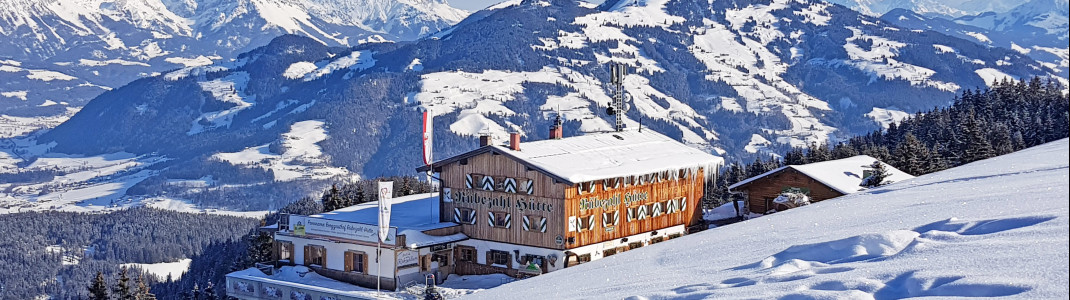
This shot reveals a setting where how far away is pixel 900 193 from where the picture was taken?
35.2 m

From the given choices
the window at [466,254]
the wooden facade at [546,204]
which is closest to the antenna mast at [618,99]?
the wooden facade at [546,204]

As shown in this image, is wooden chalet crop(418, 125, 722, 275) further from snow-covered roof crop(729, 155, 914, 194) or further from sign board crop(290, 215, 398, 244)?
snow-covered roof crop(729, 155, 914, 194)

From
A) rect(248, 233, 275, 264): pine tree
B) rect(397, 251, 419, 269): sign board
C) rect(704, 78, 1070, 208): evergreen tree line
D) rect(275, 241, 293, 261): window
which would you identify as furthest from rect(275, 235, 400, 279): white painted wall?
rect(704, 78, 1070, 208): evergreen tree line

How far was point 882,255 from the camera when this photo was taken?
2092 centimetres

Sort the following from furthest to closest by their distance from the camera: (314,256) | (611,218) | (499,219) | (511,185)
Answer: (314,256), (611,218), (499,219), (511,185)

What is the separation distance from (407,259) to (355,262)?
9.80ft

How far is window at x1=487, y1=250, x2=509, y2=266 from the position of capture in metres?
56.1

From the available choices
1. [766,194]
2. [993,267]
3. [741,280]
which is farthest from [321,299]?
[993,267]

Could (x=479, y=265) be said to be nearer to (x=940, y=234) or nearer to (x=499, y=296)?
(x=499, y=296)

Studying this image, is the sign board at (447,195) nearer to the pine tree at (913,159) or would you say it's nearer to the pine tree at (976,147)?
the pine tree at (913,159)

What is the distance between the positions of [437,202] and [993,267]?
170ft

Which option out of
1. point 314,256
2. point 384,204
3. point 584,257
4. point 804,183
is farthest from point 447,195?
point 804,183

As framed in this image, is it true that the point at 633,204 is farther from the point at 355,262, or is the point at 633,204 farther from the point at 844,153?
the point at 844,153

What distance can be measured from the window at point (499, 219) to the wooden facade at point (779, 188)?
1587 cm
